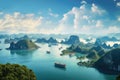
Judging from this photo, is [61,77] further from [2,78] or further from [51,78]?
[2,78]

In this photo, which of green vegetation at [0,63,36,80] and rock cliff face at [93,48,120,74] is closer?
green vegetation at [0,63,36,80]

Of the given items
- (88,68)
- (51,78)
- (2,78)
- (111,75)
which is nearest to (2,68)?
(2,78)

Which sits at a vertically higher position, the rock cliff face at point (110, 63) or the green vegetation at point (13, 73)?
the green vegetation at point (13, 73)

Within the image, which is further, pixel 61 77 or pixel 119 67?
pixel 119 67

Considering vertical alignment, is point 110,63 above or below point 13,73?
below

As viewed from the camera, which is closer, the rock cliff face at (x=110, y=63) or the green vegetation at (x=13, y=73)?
the green vegetation at (x=13, y=73)

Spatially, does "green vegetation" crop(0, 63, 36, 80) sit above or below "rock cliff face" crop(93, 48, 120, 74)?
above

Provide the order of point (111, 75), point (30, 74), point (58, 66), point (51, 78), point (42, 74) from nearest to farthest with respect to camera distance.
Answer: point (30, 74), point (51, 78), point (42, 74), point (111, 75), point (58, 66)

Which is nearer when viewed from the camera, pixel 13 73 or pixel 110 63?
pixel 13 73
